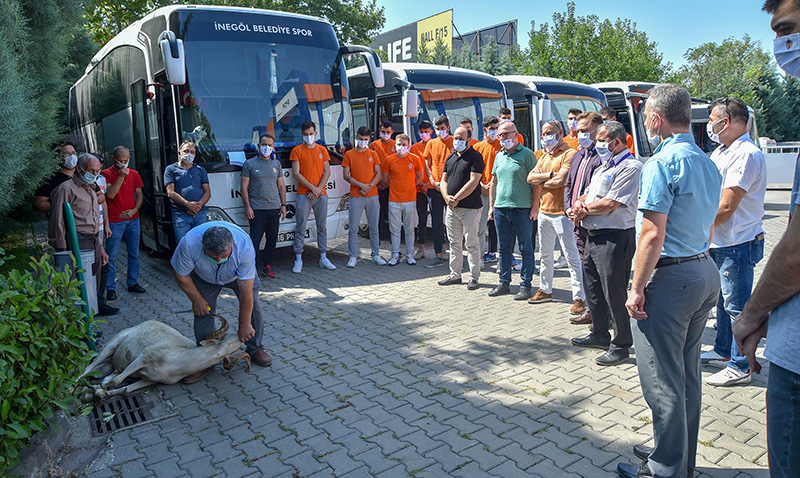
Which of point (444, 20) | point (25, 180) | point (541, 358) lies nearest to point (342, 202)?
point (25, 180)

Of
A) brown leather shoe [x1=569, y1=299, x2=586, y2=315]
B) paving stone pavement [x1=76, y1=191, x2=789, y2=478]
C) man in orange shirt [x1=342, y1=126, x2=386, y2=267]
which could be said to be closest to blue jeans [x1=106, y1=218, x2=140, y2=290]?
paving stone pavement [x1=76, y1=191, x2=789, y2=478]

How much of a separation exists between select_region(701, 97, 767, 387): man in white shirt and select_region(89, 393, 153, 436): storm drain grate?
4554 mm

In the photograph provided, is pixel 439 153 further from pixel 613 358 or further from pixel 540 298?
pixel 613 358

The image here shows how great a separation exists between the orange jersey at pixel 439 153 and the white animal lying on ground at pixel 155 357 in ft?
16.2

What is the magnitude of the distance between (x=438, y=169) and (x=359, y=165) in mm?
1268

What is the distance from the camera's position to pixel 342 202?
368 inches

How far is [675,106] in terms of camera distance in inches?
126

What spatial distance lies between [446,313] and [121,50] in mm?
7416

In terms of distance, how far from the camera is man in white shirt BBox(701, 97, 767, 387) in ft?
14.7

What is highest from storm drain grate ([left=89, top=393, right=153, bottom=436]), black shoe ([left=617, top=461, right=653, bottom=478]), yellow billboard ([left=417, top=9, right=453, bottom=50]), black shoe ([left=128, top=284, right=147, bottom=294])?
yellow billboard ([left=417, top=9, right=453, bottom=50])

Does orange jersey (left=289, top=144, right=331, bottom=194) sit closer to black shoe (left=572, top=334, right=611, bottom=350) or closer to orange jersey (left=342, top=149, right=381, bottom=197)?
orange jersey (left=342, top=149, right=381, bottom=197)

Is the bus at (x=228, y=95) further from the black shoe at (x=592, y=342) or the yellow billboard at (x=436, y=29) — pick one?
the yellow billboard at (x=436, y=29)

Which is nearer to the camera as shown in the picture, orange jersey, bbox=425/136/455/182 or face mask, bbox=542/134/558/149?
face mask, bbox=542/134/558/149

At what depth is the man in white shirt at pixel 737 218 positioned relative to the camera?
4484 mm
